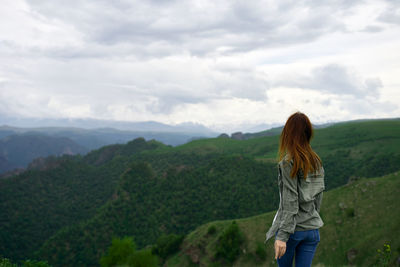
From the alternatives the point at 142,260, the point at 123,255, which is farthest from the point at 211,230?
the point at 123,255

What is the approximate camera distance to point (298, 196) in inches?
182

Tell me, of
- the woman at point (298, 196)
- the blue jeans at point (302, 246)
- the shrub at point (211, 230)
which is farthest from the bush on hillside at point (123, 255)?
the woman at point (298, 196)

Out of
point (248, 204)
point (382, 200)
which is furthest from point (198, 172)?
point (382, 200)

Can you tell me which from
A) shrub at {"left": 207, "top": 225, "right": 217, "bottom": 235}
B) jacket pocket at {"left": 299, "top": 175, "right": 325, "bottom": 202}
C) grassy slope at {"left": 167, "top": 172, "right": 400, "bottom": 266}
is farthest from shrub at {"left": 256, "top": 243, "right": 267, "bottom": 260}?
jacket pocket at {"left": 299, "top": 175, "right": 325, "bottom": 202}

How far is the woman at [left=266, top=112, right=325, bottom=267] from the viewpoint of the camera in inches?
176

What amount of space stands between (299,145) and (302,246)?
1760 millimetres

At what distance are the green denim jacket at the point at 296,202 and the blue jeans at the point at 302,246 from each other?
109 millimetres

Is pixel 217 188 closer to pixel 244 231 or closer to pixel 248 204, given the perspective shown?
pixel 248 204

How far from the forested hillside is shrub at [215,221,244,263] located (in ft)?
148

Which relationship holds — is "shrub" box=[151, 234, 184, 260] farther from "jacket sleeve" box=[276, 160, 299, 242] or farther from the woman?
"jacket sleeve" box=[276, 160, 299, 242]

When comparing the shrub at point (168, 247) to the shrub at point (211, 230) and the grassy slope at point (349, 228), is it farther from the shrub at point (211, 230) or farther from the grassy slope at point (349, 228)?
the shrub at point (211, 230)

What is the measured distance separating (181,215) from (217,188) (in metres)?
18.6

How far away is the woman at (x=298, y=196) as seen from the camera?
4480mm

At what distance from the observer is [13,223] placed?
12888 centimetres
